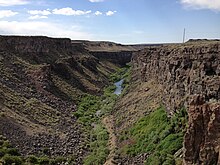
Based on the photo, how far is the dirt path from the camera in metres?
36.1

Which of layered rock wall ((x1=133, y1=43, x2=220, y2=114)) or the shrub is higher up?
layered rock wall ((x1=133, y1=43, x2=220, y2=114))

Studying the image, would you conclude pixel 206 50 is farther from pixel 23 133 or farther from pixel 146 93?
pixel 23 133

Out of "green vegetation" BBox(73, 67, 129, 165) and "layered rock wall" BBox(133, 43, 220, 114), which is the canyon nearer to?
"layered rock wall" BBox(133, 43, 220, 114)

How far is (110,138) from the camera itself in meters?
44.8

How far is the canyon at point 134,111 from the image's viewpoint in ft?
75.7

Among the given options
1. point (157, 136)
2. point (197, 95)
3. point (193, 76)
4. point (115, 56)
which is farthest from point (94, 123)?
point (115, 56)

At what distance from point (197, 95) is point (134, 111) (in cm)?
2594

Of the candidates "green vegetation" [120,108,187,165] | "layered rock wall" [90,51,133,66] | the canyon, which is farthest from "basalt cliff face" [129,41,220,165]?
"layered rock wall" [90,51,133,66]

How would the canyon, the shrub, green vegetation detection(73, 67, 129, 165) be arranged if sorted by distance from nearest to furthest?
the canyon
the shrub
green vegetation detection(73, 67, 129, 165)

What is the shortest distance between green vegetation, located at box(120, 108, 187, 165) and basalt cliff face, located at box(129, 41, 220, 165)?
1.26 metres

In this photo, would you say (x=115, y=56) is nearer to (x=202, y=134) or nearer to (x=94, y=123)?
(x=94, y=123)

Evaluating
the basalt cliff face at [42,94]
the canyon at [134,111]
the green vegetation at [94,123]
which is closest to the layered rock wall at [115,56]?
the basalt cliff face at [42,94]

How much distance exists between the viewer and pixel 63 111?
62625 millimetres

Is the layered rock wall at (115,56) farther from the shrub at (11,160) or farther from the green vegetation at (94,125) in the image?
the shrub at (11,160)
